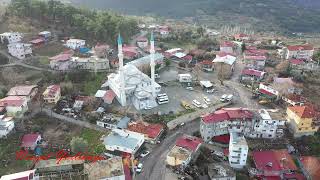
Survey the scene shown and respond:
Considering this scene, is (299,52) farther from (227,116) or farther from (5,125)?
(5,125)

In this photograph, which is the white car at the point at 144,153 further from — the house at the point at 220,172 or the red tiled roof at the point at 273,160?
the red tiled roof at the point at 273,160

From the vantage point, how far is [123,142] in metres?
25.9

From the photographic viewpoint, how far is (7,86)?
33844 millimetres

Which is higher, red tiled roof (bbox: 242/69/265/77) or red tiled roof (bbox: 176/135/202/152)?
red tiled roof (bbox: 242/69/265/77)

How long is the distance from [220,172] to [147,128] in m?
6.82


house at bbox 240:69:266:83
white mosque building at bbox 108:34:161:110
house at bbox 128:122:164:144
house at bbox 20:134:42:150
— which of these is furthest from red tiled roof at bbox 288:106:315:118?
house at bbox 20:134:42:150

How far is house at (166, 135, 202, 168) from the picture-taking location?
24109 millimetres

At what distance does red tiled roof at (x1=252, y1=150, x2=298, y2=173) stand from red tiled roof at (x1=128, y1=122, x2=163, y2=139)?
7.25m

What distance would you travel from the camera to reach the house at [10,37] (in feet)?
133

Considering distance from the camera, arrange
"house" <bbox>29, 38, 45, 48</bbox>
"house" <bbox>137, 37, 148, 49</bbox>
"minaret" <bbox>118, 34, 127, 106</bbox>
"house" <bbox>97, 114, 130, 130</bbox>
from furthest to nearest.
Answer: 1. "house" <bbox>137, 37, 148, 49</bbox>
2. "house" <bbox>29, 38, 45, 48</bbox>
3. "minaret" <bbox>118, 34, 127, 106</bbox>
4. "house" <bbox>97, 114, 130, 130</bbox>

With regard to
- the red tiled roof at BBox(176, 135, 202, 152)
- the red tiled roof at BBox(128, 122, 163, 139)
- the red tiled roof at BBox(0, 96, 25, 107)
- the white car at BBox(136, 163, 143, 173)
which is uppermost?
the red tiled roof at BBox(0, 96, 25, 107)

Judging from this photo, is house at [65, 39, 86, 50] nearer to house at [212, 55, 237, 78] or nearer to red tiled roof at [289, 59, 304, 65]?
house at [212, 55, 237, 78]

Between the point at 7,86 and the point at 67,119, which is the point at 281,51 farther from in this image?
the point at 7,86

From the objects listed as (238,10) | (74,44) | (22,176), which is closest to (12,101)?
(22,176)
